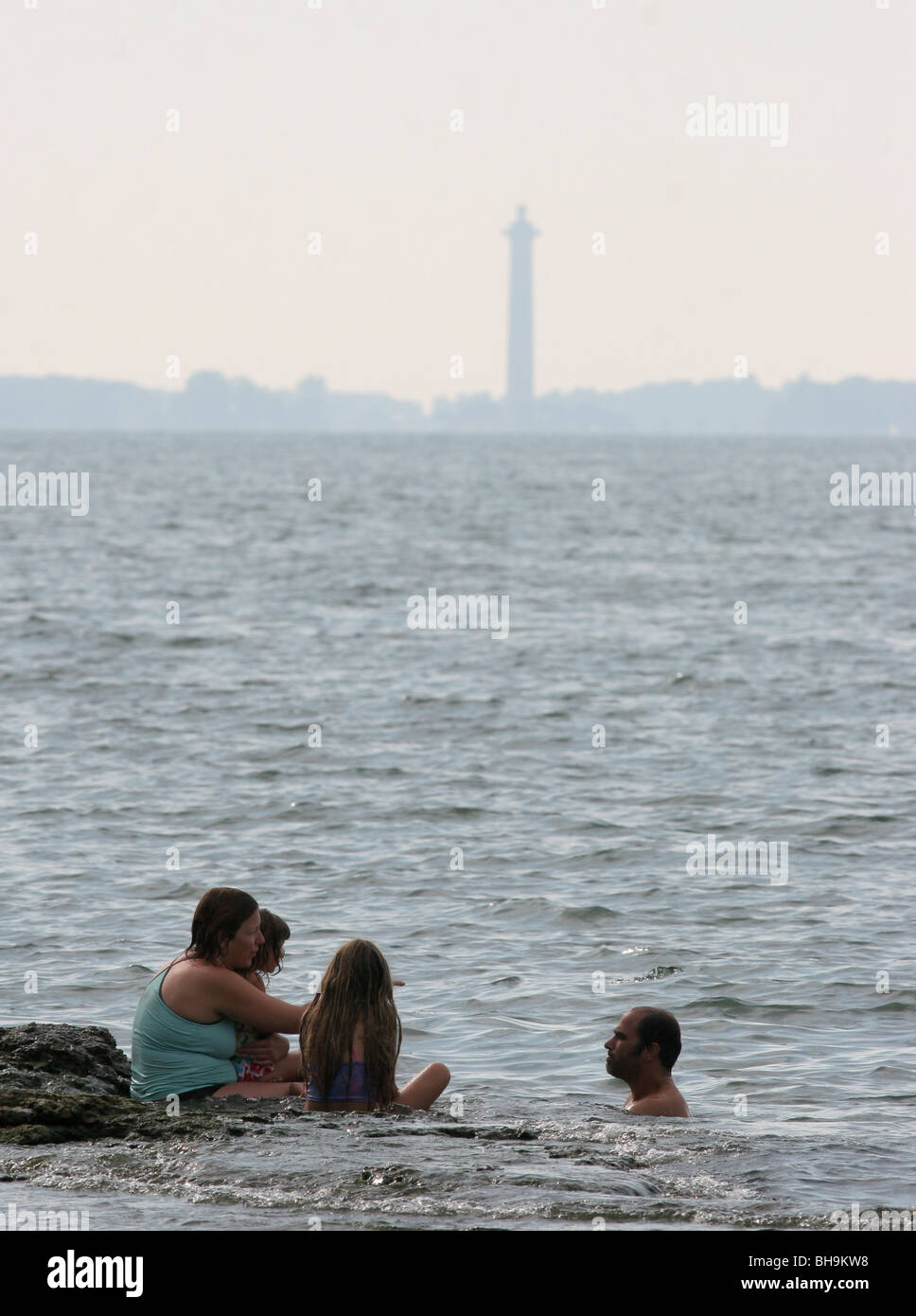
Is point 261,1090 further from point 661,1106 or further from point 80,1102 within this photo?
point 661,1106

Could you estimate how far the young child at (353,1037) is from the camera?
823 cm

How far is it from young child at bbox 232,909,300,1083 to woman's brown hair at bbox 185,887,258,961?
41 cm

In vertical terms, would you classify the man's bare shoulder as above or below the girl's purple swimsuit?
below

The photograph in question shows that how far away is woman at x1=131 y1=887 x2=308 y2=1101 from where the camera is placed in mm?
8508

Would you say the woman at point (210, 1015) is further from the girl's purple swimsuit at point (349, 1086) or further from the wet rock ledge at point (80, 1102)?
the girl's purple swimsuit at point (349, 1086)

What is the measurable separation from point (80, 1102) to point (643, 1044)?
9.40 ft

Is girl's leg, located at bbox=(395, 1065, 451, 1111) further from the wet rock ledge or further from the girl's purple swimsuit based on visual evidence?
the wet rock ledge

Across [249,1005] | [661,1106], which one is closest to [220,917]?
[249,1005]

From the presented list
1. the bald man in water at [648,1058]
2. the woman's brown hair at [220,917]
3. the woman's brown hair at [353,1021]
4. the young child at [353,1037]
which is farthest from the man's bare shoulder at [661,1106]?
the woman's brown hair at [220,917]

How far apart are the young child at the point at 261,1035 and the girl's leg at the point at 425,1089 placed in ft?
2.08

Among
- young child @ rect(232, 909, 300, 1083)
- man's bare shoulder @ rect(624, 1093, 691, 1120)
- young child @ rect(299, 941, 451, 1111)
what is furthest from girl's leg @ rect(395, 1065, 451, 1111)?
man's bare shoulder @ rect(624, 1093, 691, 1120)

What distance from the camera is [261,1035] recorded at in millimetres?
8961

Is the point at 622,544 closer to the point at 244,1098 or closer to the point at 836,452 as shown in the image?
the point at 244,1098
